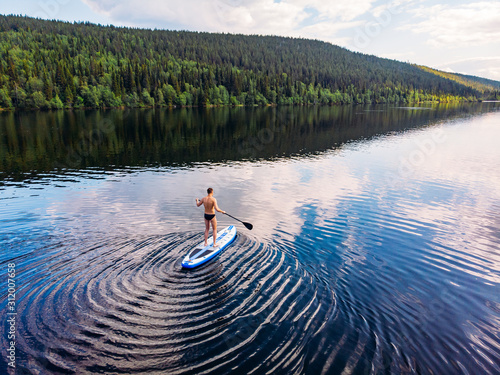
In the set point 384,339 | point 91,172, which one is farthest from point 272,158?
point 384,339

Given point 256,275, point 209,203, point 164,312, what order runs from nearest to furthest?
point 164,312 < point 256,275 < point 209,203

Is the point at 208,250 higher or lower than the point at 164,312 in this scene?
higher

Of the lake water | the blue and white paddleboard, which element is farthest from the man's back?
the lake water

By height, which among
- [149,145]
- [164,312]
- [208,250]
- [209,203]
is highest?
[149,145]

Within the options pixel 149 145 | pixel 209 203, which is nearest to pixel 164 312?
pixel 209 203

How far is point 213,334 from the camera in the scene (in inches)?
400

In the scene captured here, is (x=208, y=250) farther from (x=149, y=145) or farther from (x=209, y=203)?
(x=149, y=145)

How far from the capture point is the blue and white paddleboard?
48.0 feet

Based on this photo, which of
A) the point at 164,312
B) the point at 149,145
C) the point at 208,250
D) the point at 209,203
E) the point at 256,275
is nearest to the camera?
the point at 164,312

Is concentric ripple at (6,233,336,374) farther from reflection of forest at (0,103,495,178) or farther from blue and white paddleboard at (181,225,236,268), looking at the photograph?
reflection of forest at (0,103,495,178)

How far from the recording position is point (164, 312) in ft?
36.4

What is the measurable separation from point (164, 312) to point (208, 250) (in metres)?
5.06

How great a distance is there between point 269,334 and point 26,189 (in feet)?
91.0

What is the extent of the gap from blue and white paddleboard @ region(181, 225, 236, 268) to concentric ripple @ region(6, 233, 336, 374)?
377mm
